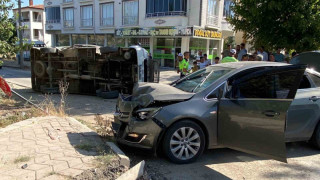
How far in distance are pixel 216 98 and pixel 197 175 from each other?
3.85ft

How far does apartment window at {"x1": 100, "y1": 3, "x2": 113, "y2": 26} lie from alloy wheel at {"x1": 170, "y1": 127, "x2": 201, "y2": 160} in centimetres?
2808

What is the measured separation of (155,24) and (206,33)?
16.4ft

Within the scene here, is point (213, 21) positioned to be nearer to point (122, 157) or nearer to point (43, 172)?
point (122, 157)

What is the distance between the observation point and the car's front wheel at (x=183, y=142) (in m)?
3.90

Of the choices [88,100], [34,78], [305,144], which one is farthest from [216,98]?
[34,78]

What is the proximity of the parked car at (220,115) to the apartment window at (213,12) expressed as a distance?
22396 mm

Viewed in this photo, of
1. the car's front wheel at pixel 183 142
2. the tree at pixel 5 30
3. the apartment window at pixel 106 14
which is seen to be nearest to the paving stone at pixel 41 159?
the car's front wheel at pixel 183 142

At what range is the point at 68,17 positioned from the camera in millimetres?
35281

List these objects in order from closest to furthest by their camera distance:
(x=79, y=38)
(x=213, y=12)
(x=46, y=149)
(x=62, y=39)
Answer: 1. (x=46, y=149)
2. (x=213, y=12)
3. (x=79, y=38)
4. (x=62, y=39)

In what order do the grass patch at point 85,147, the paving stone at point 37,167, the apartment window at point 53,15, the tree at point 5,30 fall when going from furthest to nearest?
the apartment window at point 53,15
the tree at point 5,30
the grass patch at point 85,147
the paving stone at point 37,167

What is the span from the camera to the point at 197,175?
373 cm

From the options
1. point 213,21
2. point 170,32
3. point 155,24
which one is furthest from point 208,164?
point 213,21

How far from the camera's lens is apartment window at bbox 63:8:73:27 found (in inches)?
1375

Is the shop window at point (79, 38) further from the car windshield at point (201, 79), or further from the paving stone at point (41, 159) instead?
the paving stone at point (41, 159)
